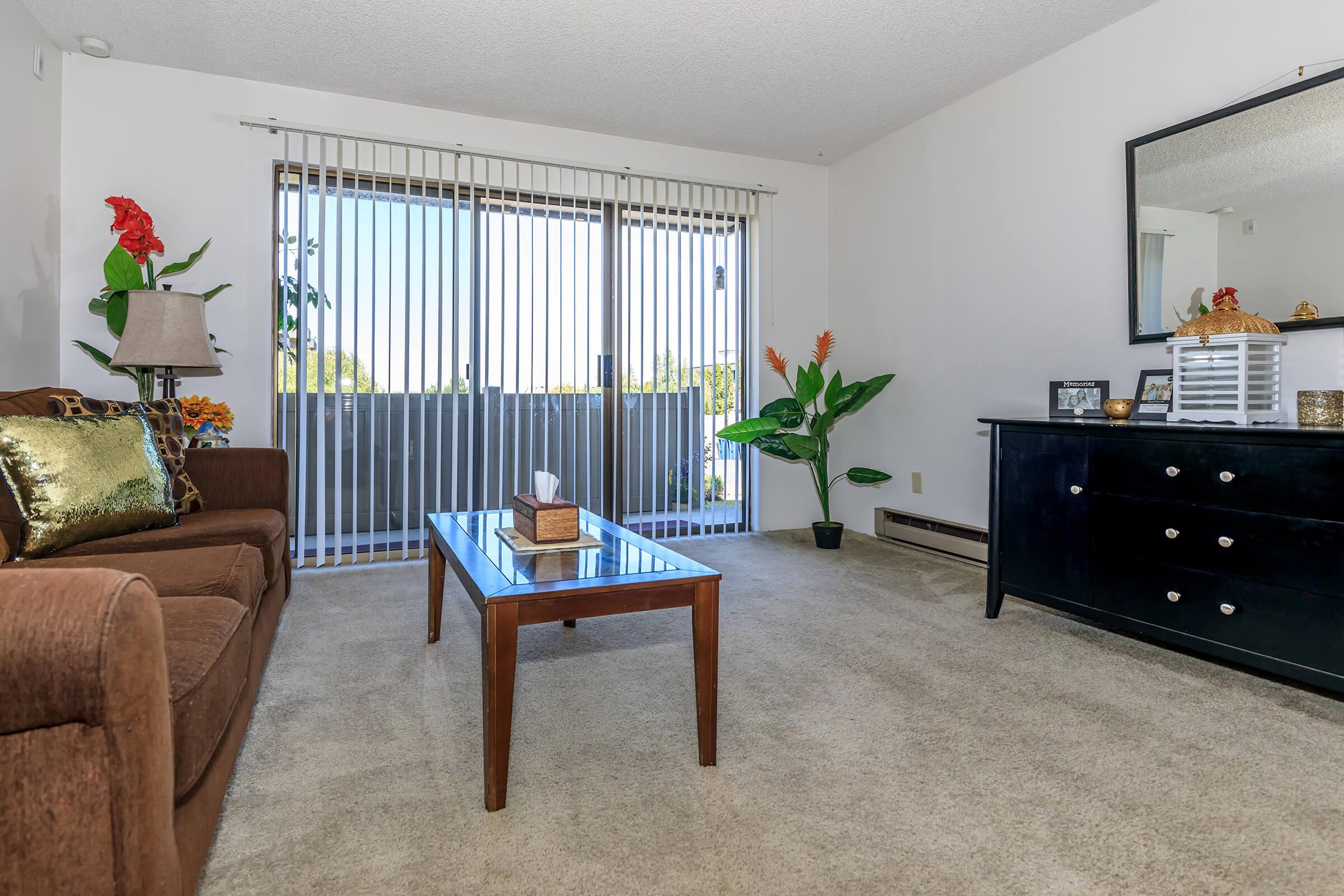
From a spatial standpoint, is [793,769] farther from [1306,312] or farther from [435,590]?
[1306,312]

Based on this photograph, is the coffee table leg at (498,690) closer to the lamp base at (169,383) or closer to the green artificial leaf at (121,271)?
the lamp base at (169,383)

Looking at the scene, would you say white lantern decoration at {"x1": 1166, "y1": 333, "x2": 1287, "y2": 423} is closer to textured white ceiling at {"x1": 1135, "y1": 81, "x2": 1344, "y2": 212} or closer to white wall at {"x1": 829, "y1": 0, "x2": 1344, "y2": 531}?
white wall at {"x1": 829, "y1": 0, "x2": 1344, "y2": 531}

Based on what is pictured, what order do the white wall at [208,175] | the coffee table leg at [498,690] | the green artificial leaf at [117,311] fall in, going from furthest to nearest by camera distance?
the white wall at [208,175]
the green artificial leaf at [117,311]
the coffee table leg at [498,690]

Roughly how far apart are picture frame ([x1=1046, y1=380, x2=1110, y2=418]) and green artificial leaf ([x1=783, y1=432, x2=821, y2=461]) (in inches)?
52.3

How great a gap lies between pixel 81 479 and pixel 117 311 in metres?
1.46

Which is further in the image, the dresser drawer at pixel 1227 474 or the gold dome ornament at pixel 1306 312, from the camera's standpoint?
the gold dome ornament at pixel 1306 312

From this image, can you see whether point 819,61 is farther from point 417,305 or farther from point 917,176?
point 417,305

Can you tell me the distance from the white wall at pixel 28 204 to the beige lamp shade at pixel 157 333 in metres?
0.43

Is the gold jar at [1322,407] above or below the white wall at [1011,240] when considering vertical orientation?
below

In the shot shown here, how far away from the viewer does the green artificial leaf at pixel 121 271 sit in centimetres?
302

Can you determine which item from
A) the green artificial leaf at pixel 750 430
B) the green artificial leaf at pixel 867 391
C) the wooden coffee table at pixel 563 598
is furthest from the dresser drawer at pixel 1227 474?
the green artificial leaf at pixel 750 430

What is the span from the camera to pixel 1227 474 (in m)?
2.14

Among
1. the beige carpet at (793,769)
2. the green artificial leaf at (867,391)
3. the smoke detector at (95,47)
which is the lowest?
the beige carpet at (793,769)

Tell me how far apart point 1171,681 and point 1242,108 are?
197 centimetres
